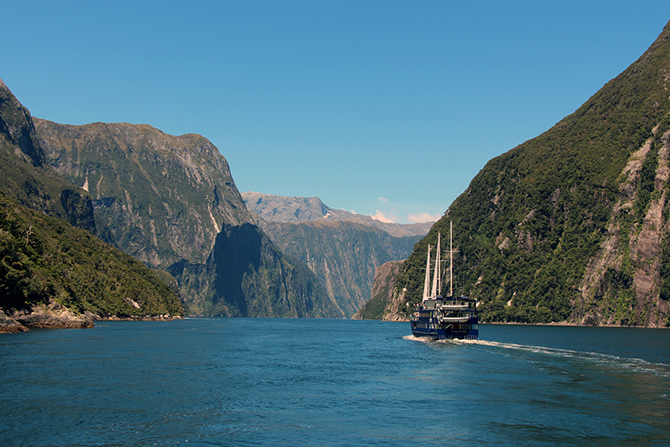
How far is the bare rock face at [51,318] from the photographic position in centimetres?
13377

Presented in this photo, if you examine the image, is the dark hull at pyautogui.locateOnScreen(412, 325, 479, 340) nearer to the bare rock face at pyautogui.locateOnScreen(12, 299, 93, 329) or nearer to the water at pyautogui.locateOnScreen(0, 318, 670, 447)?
the water at pyautogui.locateOnScreen(0, 318, 670, 447)

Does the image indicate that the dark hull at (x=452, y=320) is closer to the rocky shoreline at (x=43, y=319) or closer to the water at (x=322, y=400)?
the water at (x=322, y=400)

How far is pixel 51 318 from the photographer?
14412 cm

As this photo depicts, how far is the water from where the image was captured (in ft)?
139

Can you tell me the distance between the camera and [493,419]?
160ft

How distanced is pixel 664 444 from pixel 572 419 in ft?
30.2

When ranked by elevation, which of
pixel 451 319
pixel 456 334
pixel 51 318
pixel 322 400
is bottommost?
pixel 456 334

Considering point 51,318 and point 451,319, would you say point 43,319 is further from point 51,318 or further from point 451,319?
point 451,319

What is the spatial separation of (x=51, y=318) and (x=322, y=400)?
366 feet

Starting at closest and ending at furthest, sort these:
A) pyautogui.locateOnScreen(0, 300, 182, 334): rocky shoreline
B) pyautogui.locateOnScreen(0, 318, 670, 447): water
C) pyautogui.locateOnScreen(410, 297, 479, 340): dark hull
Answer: pyautogui.locateOnScreen(0, 318, 670, 447): water, pyautogui.locateOnScreen(0, 300, 182, 334): rocky shoreline, pyautogui.locateOnScreen(410, 297, 479, 340): dark hull

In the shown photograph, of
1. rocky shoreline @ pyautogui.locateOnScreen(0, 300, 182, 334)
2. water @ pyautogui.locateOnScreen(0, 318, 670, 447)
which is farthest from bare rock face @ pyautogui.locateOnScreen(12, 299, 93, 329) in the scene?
water @ pyautogui.locateOnScreen(0, 318, 670, 447)

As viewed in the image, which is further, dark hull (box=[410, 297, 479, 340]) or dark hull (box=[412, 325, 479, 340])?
dark hull (box=[412, 325, 479, 340])

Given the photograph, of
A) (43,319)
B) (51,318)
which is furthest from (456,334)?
(43,319)

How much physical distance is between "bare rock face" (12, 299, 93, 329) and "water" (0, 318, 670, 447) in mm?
39829
